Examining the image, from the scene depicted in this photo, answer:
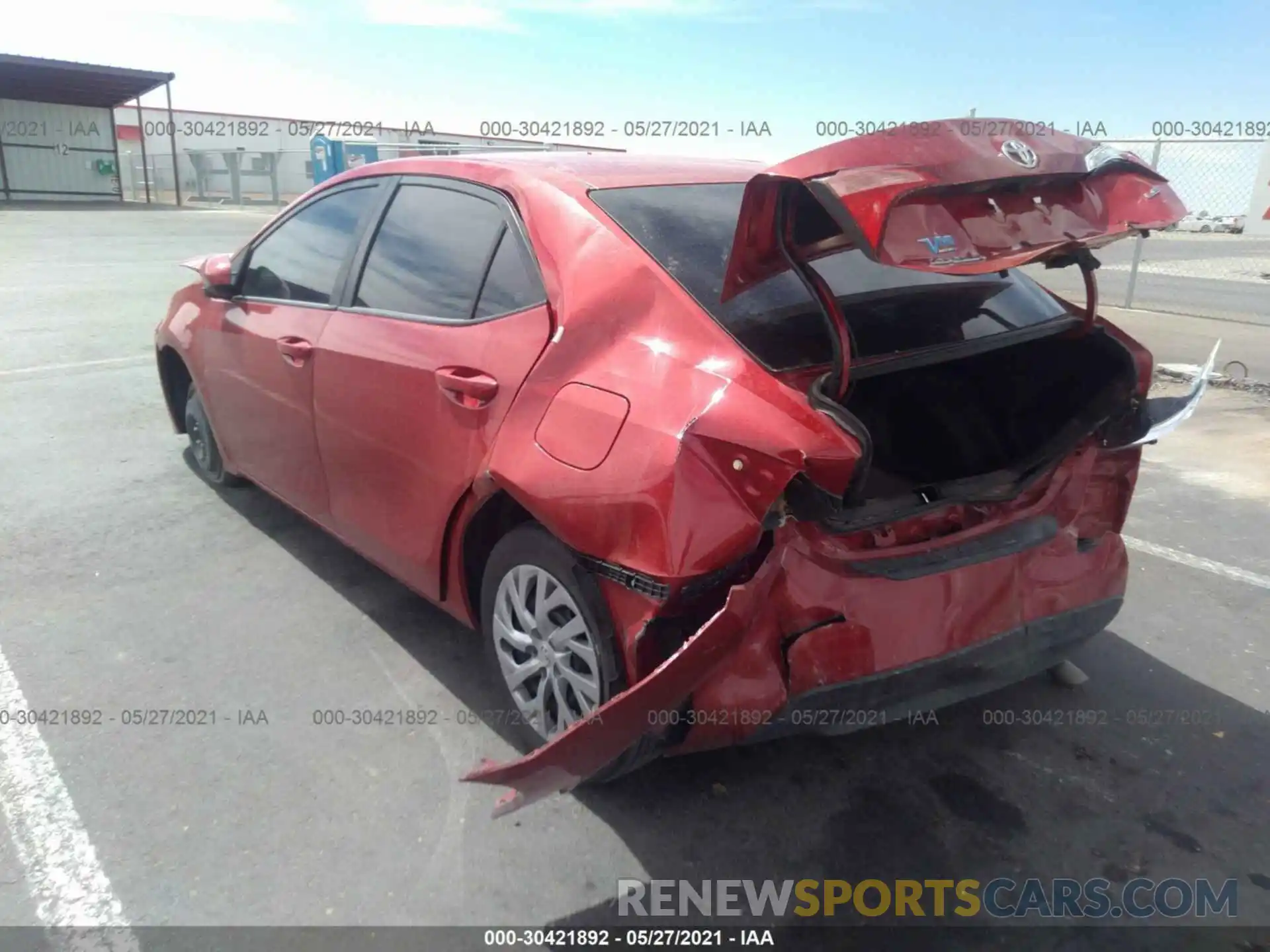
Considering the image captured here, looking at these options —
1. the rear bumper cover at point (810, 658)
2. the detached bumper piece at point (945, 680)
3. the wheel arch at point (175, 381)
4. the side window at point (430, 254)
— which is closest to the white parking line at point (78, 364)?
the wheel arch at point (175, 381)

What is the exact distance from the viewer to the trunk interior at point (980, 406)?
297 cm

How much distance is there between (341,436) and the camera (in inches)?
134

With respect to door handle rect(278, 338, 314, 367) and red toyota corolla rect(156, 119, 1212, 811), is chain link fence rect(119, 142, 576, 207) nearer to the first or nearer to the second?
door handle rect(278, 338, 314, 367)

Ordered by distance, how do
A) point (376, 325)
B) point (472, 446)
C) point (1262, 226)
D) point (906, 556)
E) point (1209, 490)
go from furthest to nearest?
1. point (1262, 226)
2. point (1209, 490)
3. point (376, 325)
4. point (472, 446)
5. point (906, 556)

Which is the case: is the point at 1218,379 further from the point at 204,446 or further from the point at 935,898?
the point at 204,446

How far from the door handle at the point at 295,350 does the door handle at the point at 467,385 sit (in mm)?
928

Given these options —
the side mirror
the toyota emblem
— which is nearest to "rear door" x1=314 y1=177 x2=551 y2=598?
the side mirror

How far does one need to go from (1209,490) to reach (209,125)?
155 feet

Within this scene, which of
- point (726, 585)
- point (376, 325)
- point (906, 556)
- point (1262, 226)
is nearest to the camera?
point (726, 585)

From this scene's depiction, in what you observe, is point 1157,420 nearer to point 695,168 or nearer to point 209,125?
point 695,168

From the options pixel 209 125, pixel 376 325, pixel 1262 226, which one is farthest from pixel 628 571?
pixel 209 125

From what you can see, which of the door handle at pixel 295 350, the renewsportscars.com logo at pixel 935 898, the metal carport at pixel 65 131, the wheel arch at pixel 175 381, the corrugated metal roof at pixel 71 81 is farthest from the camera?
the metal carport at pixel 65 131

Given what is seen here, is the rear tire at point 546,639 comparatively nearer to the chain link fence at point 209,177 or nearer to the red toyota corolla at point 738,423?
the red toyota corolla at point 738,423

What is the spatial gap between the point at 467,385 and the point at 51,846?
5.50ft
